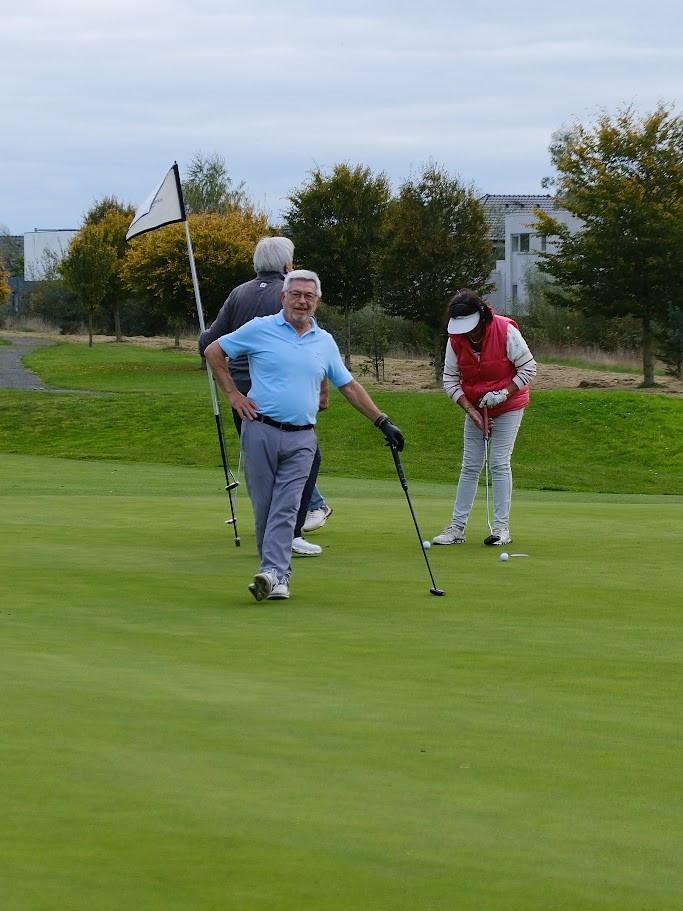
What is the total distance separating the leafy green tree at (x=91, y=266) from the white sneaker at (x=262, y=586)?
54935 mm

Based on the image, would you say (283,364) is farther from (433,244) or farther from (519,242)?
(519,242)

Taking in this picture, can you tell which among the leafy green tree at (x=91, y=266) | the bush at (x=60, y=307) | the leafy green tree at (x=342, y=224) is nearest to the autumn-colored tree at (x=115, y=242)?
the leafy green tree at (x=91, y=266)

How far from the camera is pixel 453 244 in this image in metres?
37.6

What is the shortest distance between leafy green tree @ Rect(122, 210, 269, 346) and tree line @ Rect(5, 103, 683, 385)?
5 cm

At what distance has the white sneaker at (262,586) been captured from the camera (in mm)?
7918

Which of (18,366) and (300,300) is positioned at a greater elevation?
(300,300)

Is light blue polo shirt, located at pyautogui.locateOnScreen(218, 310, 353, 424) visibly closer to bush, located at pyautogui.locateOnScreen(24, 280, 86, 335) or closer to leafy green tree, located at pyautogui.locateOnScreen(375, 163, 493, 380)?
leafy green tree, located at pyautogui.locateOnScreen(375, 163, 493, 380)

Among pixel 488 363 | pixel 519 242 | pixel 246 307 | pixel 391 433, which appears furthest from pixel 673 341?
pixel 519 242

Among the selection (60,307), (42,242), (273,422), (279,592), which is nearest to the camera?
(279,592)

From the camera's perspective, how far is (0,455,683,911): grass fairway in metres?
3.44

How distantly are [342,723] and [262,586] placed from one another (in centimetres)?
306

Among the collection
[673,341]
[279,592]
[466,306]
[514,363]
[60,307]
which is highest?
[466,306]

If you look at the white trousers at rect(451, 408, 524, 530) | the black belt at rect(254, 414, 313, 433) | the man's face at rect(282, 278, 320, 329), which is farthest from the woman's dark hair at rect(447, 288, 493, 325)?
the black belt at rect(254, 414, 313, 433)

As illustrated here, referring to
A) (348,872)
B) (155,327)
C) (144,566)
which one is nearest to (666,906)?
(348,872)
